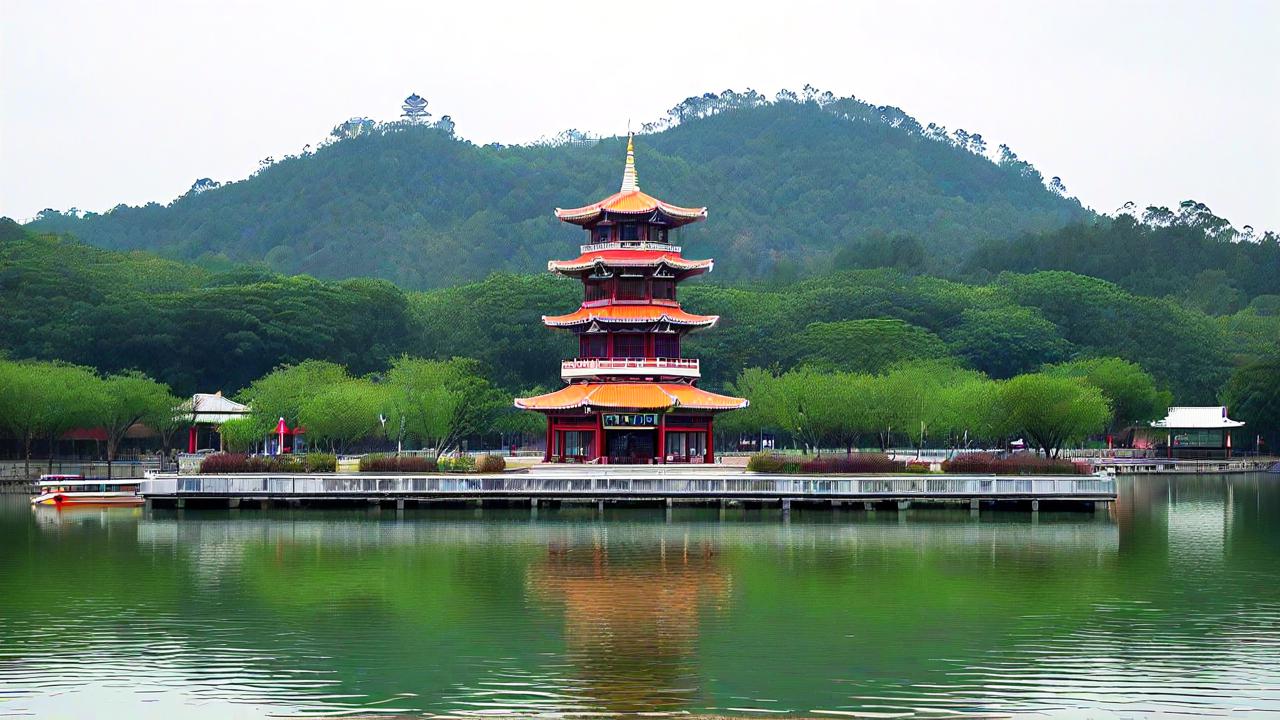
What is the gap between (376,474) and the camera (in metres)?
76.5

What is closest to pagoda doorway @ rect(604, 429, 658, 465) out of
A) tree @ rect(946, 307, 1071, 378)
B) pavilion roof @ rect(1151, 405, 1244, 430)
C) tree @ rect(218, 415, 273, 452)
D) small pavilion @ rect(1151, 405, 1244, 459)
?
tree @ rect(218, 415, 273, 452)

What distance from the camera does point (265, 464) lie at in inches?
3076

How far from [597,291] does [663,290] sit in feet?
11.8

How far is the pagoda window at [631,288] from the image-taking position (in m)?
88.6

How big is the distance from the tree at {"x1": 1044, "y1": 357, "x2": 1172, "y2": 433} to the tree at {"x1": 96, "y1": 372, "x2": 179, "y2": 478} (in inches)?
2652

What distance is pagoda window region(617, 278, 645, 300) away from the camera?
88625 mm

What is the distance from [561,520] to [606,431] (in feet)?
60.8

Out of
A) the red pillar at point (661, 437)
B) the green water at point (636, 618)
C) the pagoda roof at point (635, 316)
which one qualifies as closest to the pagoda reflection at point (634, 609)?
the green water at point (636, 618)

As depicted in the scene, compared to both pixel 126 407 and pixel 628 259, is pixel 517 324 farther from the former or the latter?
pixel 628 259

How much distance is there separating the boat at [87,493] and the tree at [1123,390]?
242ft

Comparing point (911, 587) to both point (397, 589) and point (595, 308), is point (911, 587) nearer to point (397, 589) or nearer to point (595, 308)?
point (397, 589)

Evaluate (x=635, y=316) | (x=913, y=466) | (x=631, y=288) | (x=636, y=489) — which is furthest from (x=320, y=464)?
(x=913, y=466)

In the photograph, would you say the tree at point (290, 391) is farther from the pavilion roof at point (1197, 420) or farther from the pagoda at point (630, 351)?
the pavilion roof at point (1197, 420)

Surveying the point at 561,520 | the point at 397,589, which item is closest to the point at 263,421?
the point at 561,520
